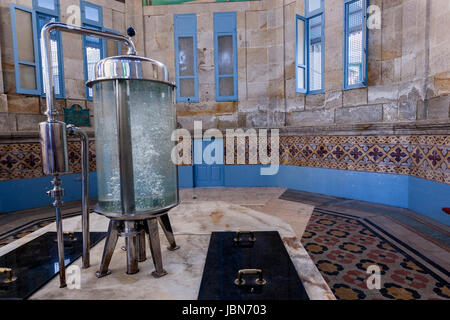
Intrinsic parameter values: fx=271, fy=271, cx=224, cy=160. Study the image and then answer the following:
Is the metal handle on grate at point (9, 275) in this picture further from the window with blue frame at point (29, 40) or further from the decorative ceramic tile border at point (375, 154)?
the window with blue frame at point (29, 40)

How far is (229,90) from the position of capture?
655 cm

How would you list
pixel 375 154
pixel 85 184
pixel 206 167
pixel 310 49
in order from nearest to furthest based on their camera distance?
1. pixel 85 184
2. pixel 375 154
3. pixel 310 49
4. pixel 206 167

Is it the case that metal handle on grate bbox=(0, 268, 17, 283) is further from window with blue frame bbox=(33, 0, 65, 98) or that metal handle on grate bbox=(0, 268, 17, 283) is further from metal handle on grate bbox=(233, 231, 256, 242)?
window with blue frame bbox=(33, 0, 65, 98)

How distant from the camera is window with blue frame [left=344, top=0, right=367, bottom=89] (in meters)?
4.87

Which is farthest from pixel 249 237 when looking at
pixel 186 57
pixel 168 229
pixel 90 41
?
A: pixel 90 41

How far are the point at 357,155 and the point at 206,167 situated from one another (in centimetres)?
333

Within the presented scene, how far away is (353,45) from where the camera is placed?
5031 millimetres

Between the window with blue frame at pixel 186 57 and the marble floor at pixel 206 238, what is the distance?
10.8ft

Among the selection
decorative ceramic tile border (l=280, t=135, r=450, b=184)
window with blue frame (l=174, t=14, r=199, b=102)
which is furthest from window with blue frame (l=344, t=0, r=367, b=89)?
window with blue frame (l=174, t=14, r=199, b=102)

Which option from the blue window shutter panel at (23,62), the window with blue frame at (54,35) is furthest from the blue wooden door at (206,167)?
the blue window shutter panel at (23,62)

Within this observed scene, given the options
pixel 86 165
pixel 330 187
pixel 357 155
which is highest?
pixel 86 165

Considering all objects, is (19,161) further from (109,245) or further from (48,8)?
(109,245)
